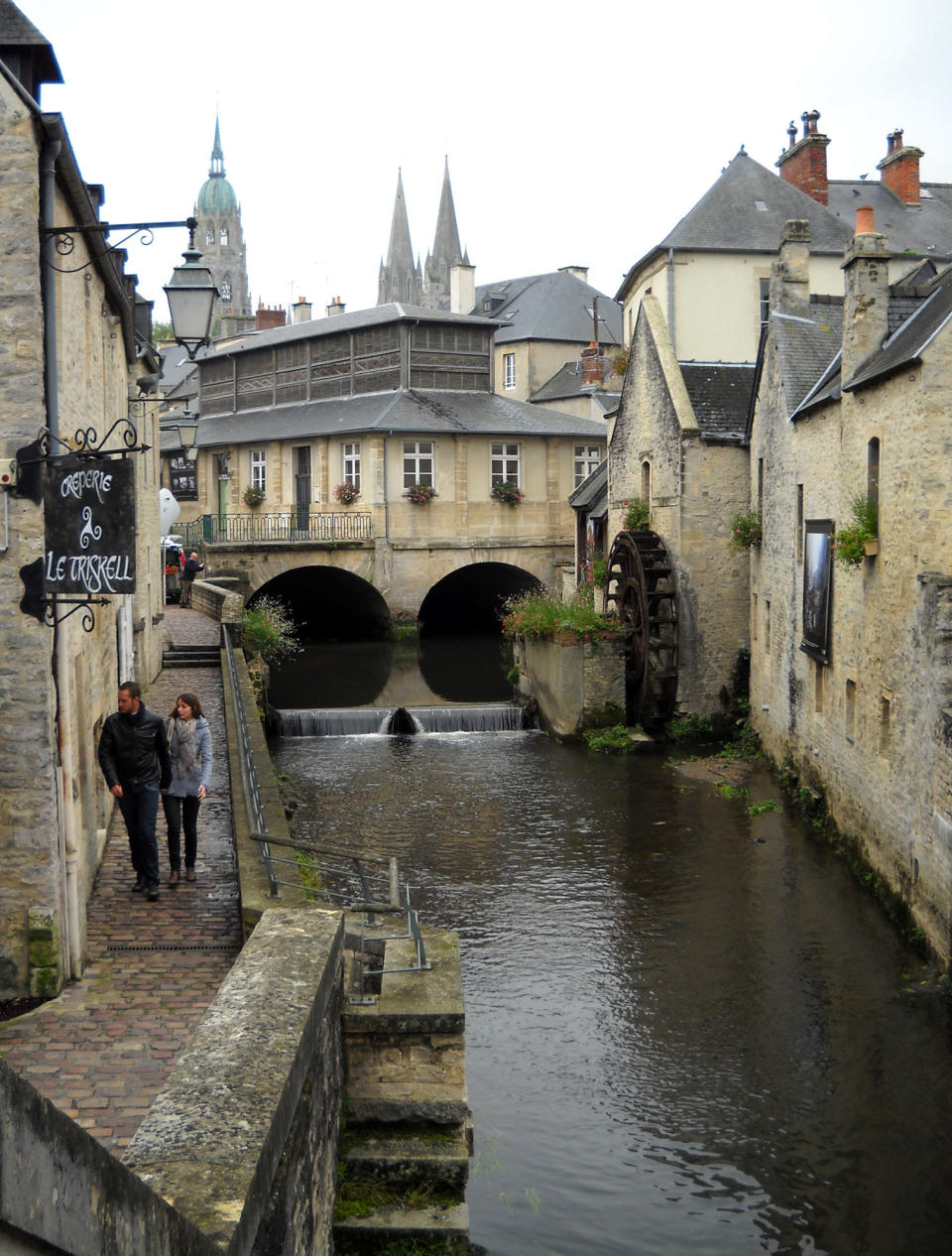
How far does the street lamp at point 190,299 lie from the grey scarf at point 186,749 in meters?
2.91

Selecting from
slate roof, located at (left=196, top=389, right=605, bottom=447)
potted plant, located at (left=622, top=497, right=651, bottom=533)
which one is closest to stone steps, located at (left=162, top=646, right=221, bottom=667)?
potted plant, located at (left=622, top=497, right=651, bottom=533)

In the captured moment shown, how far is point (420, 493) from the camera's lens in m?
33.7

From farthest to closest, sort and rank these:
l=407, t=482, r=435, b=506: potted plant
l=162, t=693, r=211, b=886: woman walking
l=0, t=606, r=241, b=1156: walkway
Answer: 1. l=407, t=482, r=435, b=506: potted plant
2. l=162, t=693, r=211, b=886: woman walking
3. l=0, t=606, r=241, b=1156: walkway

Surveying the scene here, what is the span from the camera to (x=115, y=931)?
27.3 ft

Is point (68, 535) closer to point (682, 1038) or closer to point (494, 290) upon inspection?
point (682, 1038)

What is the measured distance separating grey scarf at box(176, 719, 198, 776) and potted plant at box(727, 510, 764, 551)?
12294 millimetres

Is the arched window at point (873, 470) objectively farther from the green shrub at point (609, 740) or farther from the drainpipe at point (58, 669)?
the drainpipe at point (58, 669)

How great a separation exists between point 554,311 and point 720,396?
2589 cm

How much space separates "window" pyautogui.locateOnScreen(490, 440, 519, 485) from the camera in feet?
114

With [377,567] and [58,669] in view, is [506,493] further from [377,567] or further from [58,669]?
[58,669]

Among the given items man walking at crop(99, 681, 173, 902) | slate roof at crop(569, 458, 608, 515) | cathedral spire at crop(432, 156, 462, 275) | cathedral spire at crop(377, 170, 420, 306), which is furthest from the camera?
cathedral spire at crop(377, 170, 420, 306)

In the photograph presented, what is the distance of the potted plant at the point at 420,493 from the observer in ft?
111

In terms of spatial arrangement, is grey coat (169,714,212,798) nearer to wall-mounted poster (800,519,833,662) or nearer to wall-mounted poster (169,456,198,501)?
wall-mounted poster (800,519,833,662)

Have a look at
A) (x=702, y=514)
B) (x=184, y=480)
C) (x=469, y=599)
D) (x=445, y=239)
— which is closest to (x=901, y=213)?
(x=702, y=514)
